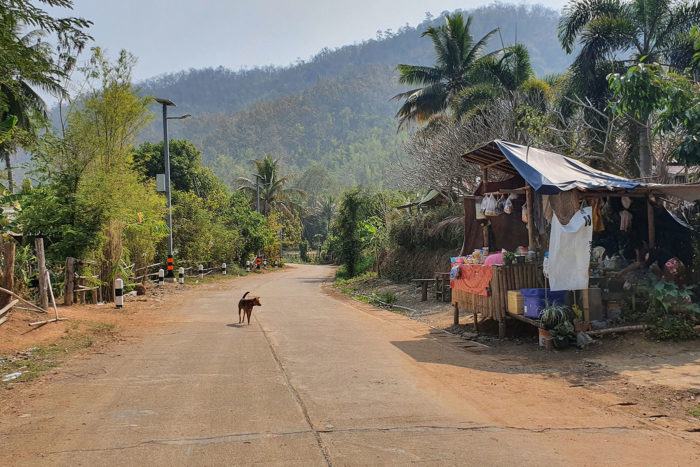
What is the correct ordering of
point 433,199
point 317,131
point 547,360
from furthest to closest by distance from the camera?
point 317,131
point 433,199
point 547,360

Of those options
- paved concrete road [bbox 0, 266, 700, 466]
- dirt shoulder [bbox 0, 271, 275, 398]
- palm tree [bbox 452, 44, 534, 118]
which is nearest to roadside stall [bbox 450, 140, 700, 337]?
paved concrete road [bbox 0, 266, 700, 466]

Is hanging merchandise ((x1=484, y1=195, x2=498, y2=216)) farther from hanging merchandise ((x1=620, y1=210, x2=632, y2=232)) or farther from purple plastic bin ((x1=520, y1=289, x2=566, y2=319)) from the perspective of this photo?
purple plastic bin ((x1=520, y1=289, x2=566, y2=319))

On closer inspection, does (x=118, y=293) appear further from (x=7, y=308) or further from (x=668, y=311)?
(x=668, y=311)

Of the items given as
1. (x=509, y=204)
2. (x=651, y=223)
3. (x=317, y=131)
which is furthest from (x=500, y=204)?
(x=317, y=131)

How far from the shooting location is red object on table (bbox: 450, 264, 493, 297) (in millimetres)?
10539

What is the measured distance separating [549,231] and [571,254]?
1.82m

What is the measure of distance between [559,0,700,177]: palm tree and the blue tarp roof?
6.96 meters

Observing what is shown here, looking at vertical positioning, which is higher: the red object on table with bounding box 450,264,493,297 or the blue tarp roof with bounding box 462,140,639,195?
the blue tarp roof with bounding box 462,140,639,195

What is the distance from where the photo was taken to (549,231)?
1106cm

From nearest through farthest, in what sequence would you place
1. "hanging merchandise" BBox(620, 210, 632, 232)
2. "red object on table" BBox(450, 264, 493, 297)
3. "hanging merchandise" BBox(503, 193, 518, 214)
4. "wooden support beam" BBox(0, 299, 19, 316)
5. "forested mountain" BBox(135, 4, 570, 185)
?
"wooden support beam" BBox(0, 299, 19, 316) < "red object on table" BBox(450, 264, 493, 297) < "hanging merchandise" BBox(620, 210, 632, 232) < "hanging merchandise" BBox(503, 193, 518, 214) < "forested mountain" BBox(135, 4, 570, 185)

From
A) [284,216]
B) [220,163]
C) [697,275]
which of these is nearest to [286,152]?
[220,163]

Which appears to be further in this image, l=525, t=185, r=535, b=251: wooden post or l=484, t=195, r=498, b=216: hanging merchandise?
l=484, t=195, r=498, b=216: hanging merchandise

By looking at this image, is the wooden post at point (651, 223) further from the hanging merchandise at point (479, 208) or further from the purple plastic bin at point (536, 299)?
the hanging merchandise at point (479, 208)

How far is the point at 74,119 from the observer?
15086 millimetres
